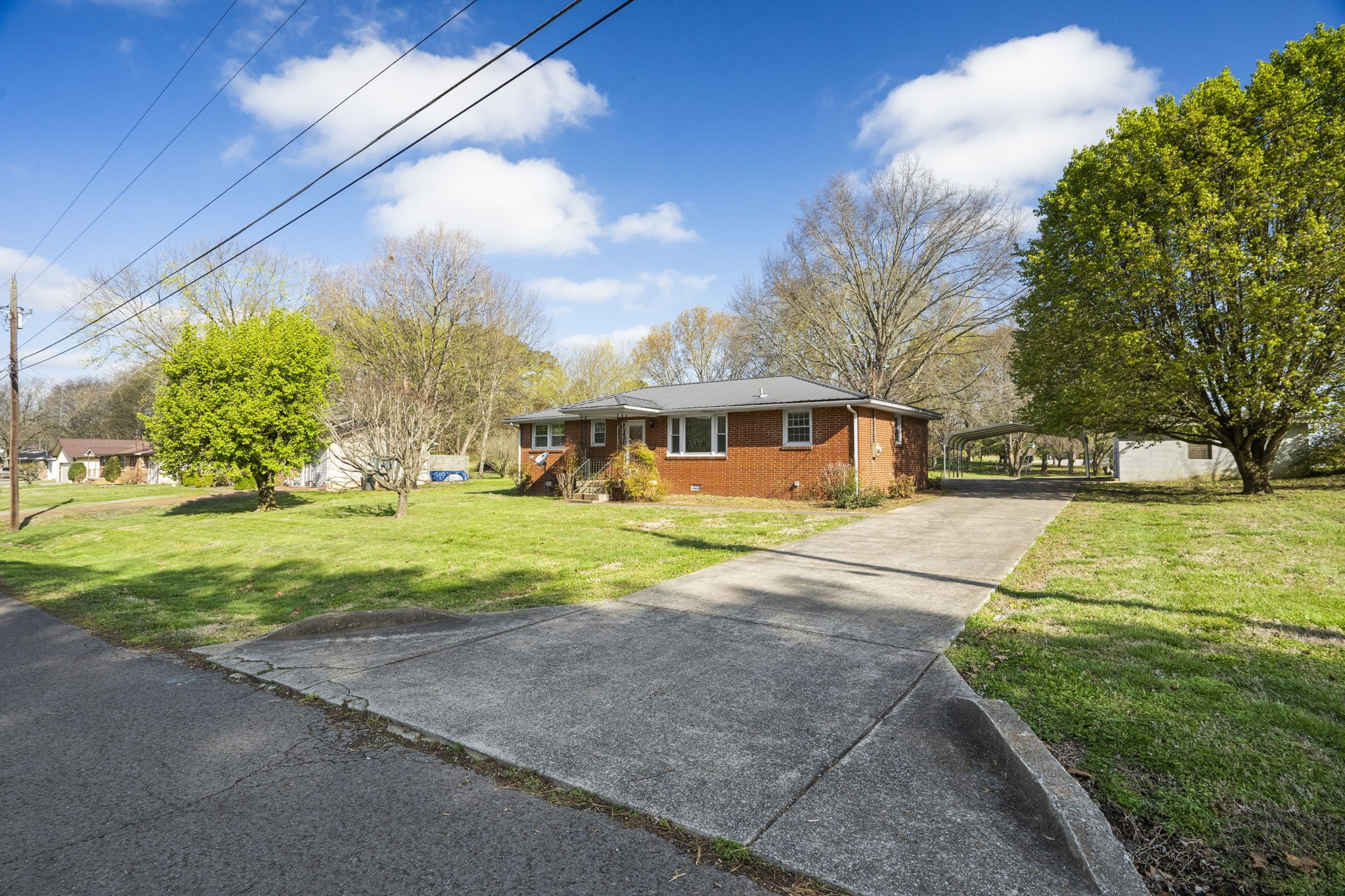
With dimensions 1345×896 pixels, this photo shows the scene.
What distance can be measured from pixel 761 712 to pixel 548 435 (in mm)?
21400

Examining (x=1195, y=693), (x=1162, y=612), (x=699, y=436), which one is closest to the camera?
(x=1195, y=693)

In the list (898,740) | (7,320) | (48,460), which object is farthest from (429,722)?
(48,460)

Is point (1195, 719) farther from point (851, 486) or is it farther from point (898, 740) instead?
point (851, 486)

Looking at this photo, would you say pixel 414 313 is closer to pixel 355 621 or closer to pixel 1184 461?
pixel 355 621

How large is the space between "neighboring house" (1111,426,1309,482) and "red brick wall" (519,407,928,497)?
11374mm

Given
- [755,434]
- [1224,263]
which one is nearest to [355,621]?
[755,434]

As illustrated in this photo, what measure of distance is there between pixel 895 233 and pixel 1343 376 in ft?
53.9

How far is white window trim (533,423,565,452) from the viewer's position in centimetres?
2397

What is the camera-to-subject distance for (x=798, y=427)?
723 inches

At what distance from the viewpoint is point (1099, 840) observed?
2.38m

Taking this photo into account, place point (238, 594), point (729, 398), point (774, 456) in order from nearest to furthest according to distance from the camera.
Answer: point (238, 594)
point (774, 456)
point (729, 398)

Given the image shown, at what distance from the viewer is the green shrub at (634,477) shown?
18922mm

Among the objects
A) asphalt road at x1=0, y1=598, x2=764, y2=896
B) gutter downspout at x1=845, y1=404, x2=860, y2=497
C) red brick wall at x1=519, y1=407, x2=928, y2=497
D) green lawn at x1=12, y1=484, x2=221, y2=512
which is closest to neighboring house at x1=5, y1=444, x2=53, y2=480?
green lawn at x1=12, y1=484, x2=221, y2=512

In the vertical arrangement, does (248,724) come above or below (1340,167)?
below
